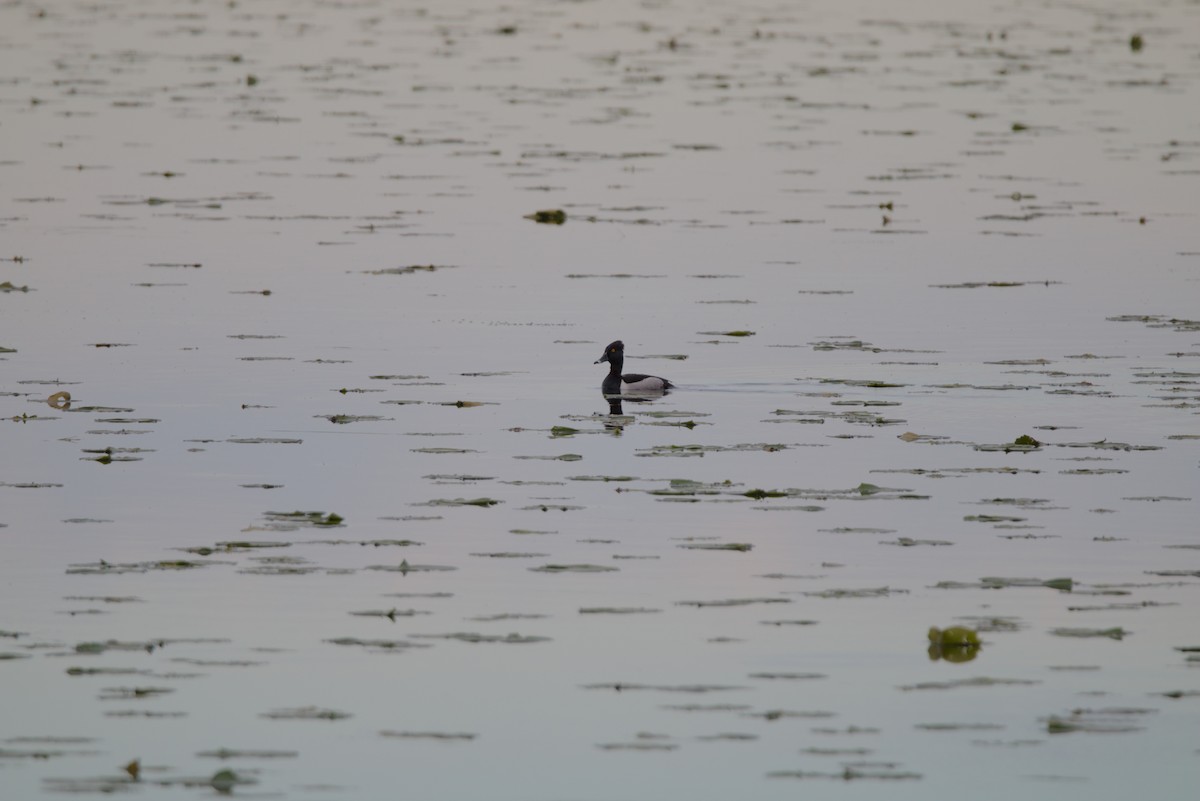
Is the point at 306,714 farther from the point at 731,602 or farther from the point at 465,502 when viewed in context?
the point at 465,502

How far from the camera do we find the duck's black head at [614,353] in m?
17.6

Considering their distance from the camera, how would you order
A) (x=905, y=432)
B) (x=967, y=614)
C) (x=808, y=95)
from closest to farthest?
(x=967, y=614)
(x=905, y=432)
(x=808, y=95)

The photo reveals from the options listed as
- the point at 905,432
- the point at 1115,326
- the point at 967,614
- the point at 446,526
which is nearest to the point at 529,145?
the point at 1115,326

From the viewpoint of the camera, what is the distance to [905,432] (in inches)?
618

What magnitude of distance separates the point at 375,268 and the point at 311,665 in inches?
496

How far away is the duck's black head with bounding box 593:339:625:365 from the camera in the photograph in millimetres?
17562

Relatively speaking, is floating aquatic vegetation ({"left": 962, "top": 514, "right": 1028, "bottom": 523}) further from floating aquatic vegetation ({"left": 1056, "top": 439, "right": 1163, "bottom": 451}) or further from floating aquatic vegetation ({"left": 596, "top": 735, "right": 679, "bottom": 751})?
floating aquatic vegetation ({"left": 596, "top": 735, "right": 679, "bottom": 751})

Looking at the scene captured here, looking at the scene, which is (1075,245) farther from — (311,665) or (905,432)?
(311,665)

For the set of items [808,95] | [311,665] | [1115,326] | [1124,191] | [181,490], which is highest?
[808,95]

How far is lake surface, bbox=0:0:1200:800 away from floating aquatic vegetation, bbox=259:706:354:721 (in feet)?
0.05

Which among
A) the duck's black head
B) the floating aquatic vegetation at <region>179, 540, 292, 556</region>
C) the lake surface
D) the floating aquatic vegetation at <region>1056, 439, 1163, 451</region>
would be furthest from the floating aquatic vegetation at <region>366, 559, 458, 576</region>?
the duck's black head

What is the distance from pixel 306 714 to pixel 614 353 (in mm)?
8230

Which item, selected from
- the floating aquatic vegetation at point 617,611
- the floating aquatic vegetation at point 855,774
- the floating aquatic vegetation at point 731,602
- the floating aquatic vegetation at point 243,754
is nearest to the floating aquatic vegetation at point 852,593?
the floating aquatic vegetation at point 731,602

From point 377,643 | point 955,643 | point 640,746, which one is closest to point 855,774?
point 640,746
